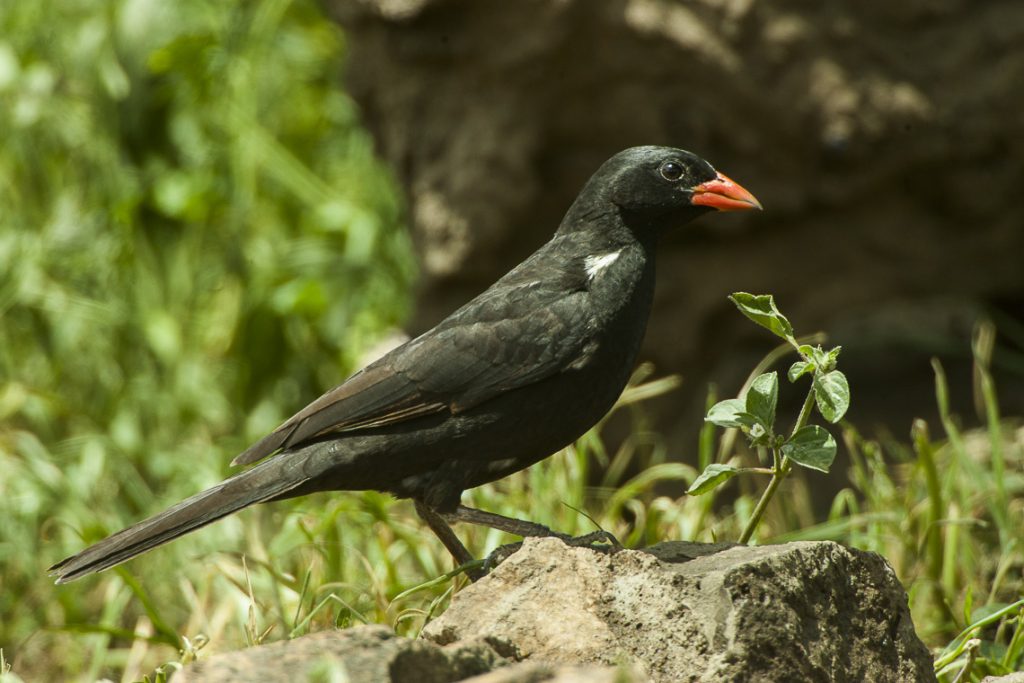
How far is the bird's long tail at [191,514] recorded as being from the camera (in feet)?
11.4

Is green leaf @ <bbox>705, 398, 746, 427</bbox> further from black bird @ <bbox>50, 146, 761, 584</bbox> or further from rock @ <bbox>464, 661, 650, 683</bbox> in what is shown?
rock @ <bbox>464, 661, 650, 683</bbox>

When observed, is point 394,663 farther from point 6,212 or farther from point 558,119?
point 6,212

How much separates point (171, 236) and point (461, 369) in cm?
374

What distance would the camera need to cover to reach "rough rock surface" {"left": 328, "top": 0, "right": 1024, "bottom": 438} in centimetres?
571

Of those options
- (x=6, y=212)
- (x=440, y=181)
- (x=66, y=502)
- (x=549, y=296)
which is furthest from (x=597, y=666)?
(x=6, y=212)

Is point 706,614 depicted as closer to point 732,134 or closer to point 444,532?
point 444,532

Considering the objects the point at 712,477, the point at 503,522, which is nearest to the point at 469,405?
the point at 503,522

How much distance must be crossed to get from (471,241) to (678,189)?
6.92 ft

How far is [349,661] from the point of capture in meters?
2.31

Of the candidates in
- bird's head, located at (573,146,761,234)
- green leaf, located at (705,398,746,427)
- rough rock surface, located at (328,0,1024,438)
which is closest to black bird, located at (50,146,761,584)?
bird's head, located at (573,146,761,234)

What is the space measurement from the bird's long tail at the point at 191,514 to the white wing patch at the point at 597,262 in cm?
101

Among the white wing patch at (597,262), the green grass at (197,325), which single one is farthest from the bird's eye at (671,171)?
the green grass at (197,325)

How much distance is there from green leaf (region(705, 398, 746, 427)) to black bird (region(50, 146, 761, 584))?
24.2 inches

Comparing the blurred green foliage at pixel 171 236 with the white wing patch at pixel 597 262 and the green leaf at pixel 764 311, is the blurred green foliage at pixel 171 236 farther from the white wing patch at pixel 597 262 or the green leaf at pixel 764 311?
the green leaf at pixel 764 311
